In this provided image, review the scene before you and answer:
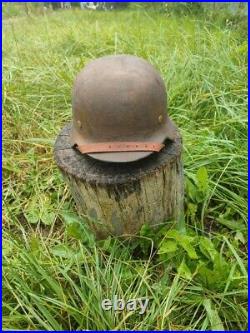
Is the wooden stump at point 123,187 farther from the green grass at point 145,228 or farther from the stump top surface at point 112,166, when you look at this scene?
the green grass at point 145,228

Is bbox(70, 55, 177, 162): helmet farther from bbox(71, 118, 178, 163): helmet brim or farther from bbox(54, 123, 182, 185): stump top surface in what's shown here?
bbox(54, 123, 182, 185): stump top surface

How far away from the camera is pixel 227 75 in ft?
12.1

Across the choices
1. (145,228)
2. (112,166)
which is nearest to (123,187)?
(112,166)

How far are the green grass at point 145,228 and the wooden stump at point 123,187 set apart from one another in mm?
146

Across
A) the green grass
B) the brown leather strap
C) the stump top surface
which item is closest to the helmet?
the brown leather strap

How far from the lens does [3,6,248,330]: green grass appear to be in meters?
2.03

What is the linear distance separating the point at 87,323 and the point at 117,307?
200mm

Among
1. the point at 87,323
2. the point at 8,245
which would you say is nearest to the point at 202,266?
the point at 87,323

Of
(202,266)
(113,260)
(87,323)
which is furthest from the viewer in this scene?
(113,260)

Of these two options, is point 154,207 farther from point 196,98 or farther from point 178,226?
point 196,98

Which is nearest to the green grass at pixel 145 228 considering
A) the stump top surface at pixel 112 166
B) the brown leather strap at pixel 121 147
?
the stump top surface at pixel 112 166

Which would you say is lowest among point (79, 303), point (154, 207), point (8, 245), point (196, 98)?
point (79, 303)

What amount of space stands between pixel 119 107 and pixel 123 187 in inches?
18.3

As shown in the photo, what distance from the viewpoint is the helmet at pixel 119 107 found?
188cm
